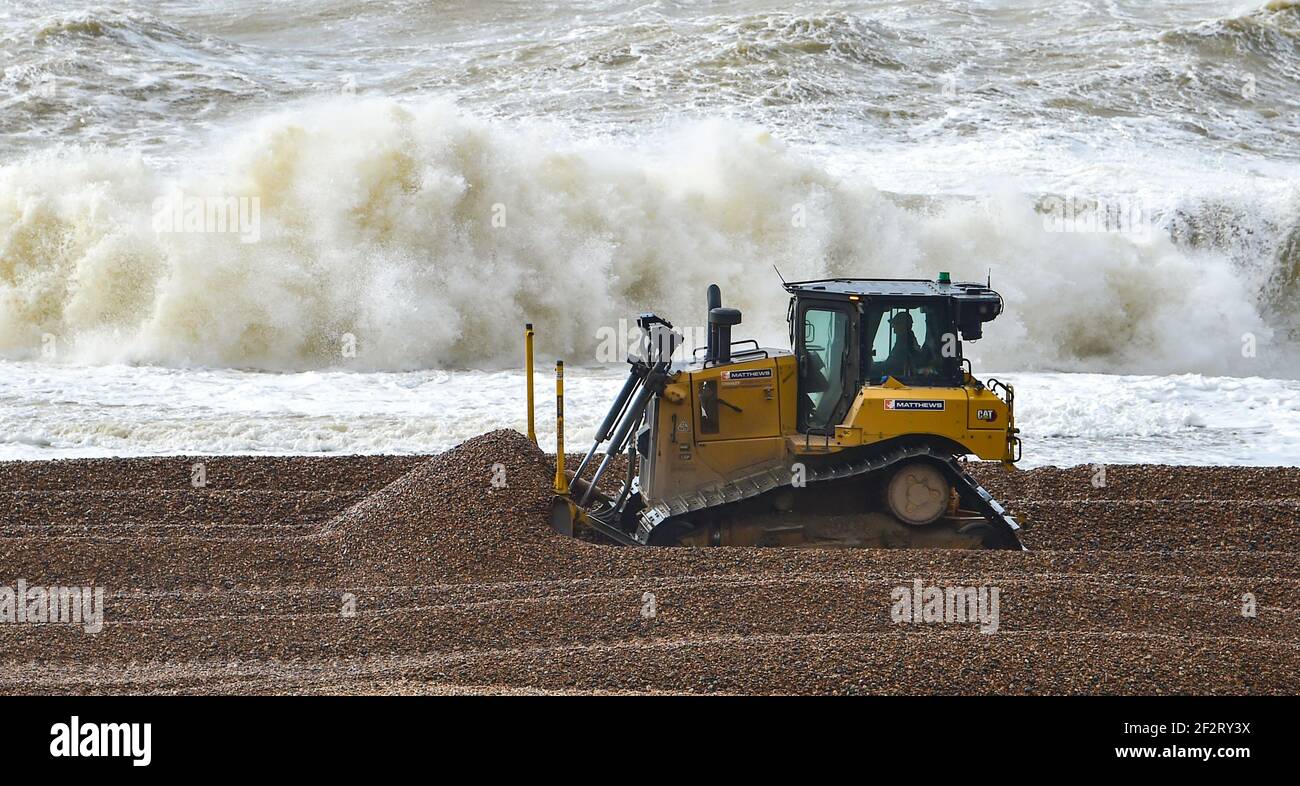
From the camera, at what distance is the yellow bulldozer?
32.3ft

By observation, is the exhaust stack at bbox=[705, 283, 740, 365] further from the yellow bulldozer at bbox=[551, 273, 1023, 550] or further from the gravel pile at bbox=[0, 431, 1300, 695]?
the gravel pile at bbox=[0, 431, 1300, 695]

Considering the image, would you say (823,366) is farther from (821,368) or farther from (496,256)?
(496,256)

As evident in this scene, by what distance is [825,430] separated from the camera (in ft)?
33.2

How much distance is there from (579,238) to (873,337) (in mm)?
13128

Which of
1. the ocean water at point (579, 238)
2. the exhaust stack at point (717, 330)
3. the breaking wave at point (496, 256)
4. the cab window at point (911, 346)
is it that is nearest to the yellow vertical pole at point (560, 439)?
the exhaust stack at point (717, 330)

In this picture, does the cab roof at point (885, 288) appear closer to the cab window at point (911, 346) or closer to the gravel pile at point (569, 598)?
the cab window at point (911, 346)

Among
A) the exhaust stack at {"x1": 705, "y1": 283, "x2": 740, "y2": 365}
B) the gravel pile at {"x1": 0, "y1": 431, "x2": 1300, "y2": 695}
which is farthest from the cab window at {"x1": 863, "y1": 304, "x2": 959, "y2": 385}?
the gravel pile at {"x1": 0, "y1": 431, "x2": 1300, "y2": 695}

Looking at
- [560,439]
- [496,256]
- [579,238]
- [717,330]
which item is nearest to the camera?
[560,439]

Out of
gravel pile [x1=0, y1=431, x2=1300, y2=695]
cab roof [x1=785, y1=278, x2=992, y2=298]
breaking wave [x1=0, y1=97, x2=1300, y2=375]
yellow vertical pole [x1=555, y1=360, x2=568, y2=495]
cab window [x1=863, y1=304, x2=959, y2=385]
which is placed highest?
breaking wave [x1=0, y1=97, x2=1300, y2=375]

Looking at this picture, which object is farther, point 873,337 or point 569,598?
point 873,337

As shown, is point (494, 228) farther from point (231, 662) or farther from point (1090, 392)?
point (231, 662)

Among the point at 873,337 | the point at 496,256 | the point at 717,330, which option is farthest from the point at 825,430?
the point at 496,256

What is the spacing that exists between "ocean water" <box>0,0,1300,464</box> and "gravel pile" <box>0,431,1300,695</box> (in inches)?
159

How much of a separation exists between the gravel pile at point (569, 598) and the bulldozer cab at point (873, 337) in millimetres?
1240
